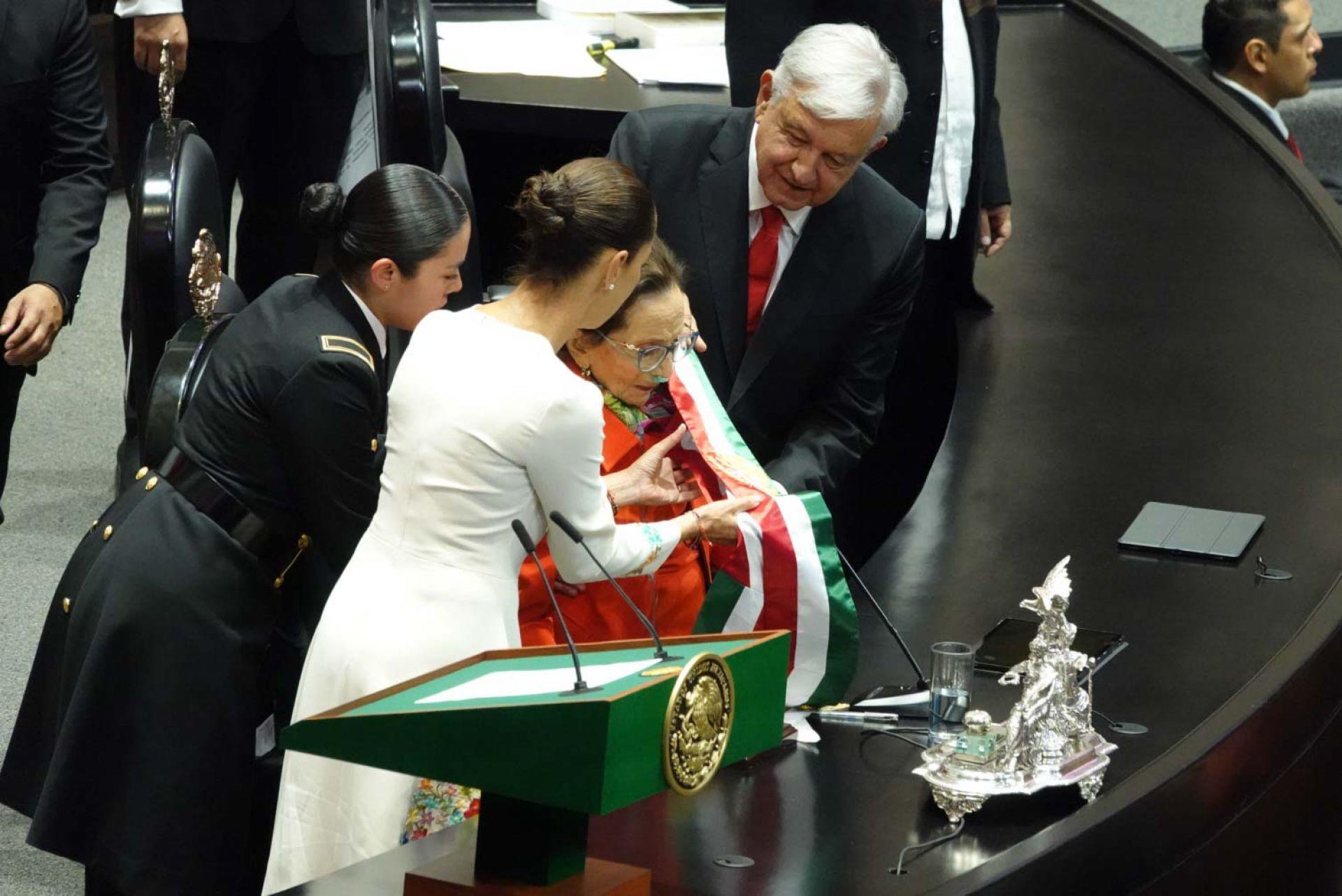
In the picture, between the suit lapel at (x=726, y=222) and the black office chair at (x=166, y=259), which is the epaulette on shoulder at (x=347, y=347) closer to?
the black office chair at (x=166, y=259)

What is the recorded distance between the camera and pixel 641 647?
1898 mm

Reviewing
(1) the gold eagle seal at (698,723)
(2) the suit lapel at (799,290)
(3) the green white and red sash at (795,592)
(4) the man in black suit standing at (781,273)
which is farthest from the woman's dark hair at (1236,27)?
(1) the gold eagle seal at (698,723)

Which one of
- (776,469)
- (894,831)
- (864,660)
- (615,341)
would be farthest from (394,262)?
(894,831)

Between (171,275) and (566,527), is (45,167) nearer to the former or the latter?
(171,275)

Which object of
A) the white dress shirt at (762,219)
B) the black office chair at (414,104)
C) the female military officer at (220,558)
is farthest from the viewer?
the black office chair at (414,104)

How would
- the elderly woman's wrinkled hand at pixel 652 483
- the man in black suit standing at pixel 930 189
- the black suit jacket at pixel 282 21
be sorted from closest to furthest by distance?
1. the elderly woman's wrinkled hand at pixel 652 483
2. the man in black suit standing at pixel 930 189
3. the black suit jacket at pixel 282 21

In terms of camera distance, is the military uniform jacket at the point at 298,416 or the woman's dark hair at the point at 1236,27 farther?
the woman's dark hair at the point at 1236,27

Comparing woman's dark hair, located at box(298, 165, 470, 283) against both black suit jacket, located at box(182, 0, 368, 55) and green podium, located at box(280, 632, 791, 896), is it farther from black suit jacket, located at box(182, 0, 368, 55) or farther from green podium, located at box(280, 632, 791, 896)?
black suit jacket, located at box(182, 0, 368, 55)

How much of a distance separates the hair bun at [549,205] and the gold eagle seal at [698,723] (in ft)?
2.24

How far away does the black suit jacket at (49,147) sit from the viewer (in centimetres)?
372

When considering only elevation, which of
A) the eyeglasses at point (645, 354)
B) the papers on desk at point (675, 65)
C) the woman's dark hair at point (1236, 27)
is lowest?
the woman's dark hair at point (1236, 27)

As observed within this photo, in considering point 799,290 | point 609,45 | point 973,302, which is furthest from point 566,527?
point 609,45

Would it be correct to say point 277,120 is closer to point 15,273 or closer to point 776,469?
point 15,273

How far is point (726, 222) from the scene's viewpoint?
305cm
